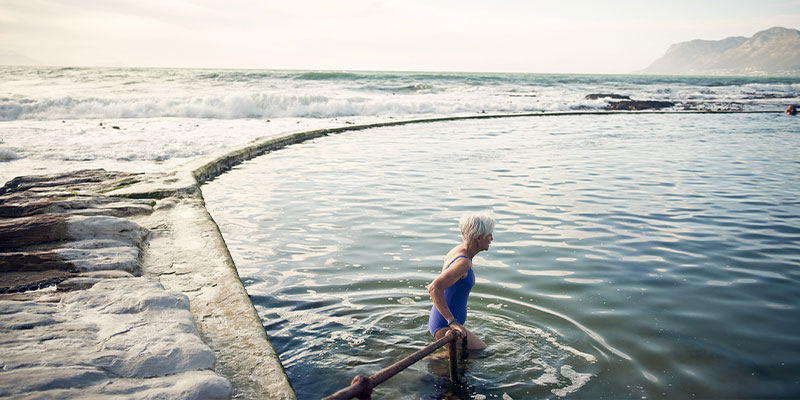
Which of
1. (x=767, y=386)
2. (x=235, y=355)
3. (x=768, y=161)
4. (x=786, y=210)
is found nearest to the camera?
(x=235, y=355)

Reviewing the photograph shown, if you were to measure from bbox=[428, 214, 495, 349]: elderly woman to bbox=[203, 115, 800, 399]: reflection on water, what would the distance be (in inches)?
10.4

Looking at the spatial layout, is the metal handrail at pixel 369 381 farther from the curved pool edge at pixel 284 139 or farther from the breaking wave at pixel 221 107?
the breaking wave at pixel 221 107

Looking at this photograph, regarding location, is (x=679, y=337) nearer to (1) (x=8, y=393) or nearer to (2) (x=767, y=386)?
(2) (x=767, y=386)

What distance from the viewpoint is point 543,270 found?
5125 millimetres

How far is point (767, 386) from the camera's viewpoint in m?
3.15

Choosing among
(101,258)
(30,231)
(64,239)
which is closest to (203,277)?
(101,258)

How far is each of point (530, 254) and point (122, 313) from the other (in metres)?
3.93

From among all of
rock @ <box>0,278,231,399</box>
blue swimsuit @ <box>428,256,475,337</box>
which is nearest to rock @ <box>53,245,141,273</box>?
rock @ <box>0,278,231,399</box>

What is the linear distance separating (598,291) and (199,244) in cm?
355

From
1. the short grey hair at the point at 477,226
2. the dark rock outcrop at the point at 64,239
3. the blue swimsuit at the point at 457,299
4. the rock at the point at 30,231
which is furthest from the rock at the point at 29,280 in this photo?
the short grey hair at the point at 477,226

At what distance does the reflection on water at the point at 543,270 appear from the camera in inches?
134

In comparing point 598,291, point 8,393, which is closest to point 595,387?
point 598,291

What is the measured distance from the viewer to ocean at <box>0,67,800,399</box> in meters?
3.44

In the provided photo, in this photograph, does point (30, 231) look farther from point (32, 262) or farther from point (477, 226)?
point (477, 226)
